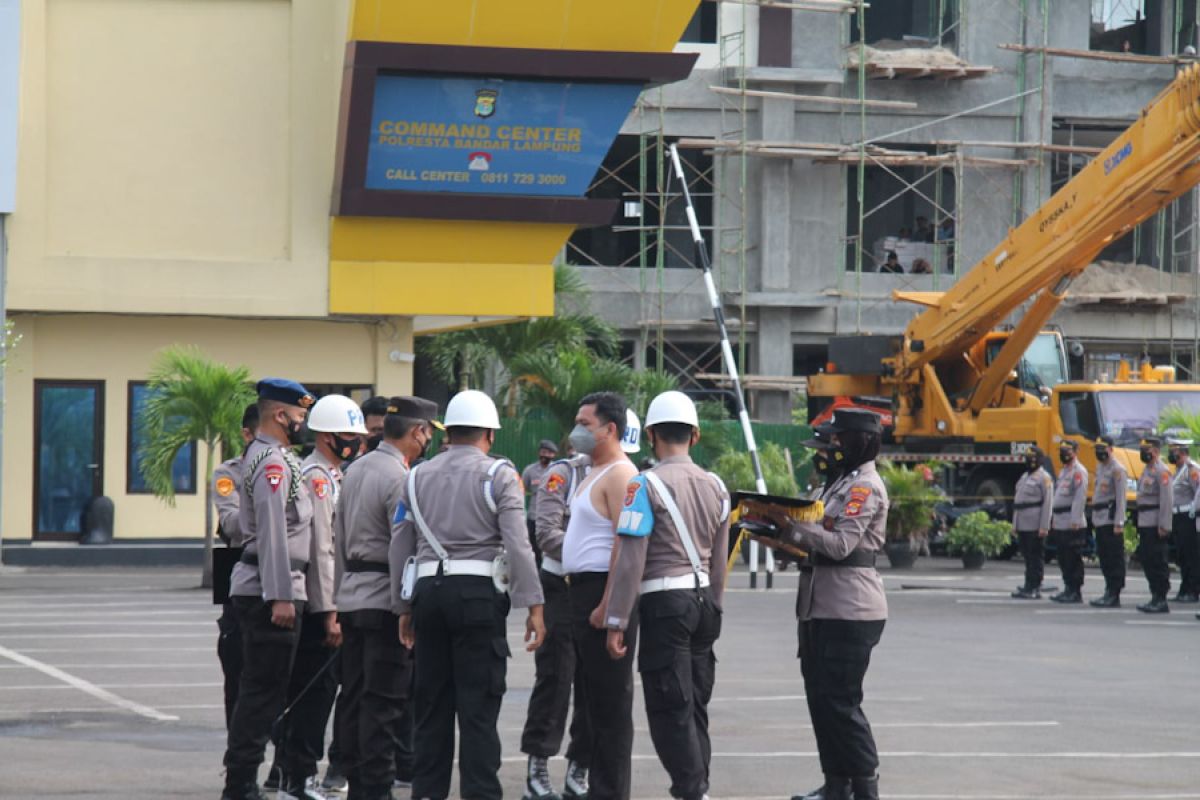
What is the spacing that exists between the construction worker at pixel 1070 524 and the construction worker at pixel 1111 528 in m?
0.26

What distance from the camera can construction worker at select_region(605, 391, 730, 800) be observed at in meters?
8.96

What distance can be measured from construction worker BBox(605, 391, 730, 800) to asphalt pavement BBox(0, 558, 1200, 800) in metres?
1.13

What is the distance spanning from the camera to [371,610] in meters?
9.54

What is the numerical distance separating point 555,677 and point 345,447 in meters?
1.65

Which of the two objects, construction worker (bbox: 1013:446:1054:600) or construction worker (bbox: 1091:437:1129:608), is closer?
construction worker (bbox: 1091:437:1129:608)

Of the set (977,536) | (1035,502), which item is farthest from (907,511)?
(1035,502)

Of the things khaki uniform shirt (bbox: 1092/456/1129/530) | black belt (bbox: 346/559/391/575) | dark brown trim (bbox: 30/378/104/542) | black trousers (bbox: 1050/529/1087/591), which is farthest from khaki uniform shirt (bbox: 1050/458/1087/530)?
black belt (bbox: 346/559/391/575)

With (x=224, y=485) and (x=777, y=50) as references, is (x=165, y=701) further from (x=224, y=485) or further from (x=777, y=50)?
(x=777, y=50)

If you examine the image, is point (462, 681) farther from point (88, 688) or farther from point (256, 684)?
point (88, 688)

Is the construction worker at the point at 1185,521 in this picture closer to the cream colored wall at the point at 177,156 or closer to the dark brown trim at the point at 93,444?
the cream colored wall at the point at 177,156

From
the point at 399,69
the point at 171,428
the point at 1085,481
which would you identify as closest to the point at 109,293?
the point at 171,428

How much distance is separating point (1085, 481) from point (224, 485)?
16.1m

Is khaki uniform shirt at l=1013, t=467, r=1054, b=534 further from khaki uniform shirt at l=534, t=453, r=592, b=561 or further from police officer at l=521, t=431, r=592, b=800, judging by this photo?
police officer at l=521, t=431, r=592, b=800

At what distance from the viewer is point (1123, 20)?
41906mm
